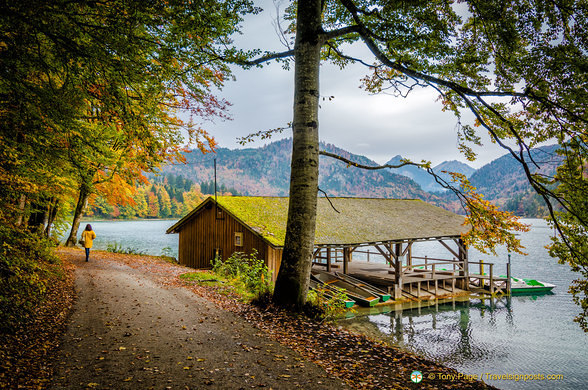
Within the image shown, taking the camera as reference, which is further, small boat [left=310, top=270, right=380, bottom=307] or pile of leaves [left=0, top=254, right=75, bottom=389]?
small boat [left=310, top=270, right=380, bottom=307]

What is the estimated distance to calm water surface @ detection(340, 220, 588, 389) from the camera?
487 inches

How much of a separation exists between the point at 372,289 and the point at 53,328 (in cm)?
1677

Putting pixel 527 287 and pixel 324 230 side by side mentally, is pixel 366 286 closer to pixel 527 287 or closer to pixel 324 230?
pixel 324 230

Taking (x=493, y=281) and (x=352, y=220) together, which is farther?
(x=493, y=281)

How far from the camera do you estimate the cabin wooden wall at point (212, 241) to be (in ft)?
54.9

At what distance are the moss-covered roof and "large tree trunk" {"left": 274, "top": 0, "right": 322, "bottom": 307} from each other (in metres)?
8.55

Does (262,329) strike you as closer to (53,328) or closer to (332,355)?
(332,355)

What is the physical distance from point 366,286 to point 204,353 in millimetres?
15958

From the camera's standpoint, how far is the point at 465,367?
39.4ft

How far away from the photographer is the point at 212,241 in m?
19.8

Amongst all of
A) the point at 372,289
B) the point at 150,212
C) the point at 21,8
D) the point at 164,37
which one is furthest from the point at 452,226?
the point at 150,212

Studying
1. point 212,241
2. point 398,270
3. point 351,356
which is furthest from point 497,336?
point 212,241

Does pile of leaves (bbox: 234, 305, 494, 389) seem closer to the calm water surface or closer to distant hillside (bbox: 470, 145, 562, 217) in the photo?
distant hillside (bbox: 470, 145, 562, 217)

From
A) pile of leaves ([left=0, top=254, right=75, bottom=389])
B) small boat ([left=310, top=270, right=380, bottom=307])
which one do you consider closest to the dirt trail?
pile of leaves ([left=0, top=254, right=75, bottom=389])
